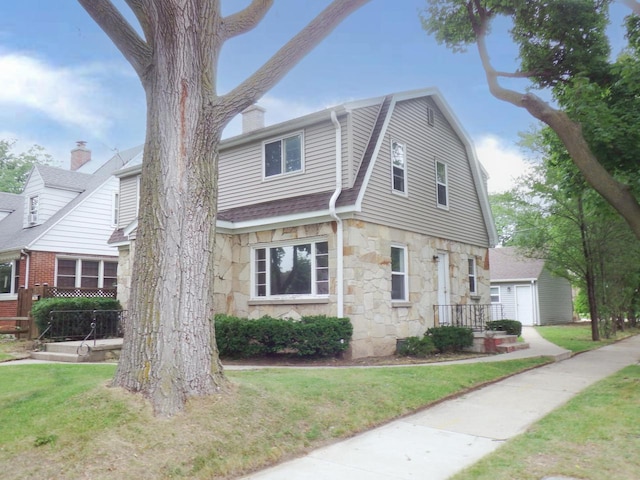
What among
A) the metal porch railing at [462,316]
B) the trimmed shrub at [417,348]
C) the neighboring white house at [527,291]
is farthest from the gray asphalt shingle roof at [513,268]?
the trimmed shrub at [417,348]

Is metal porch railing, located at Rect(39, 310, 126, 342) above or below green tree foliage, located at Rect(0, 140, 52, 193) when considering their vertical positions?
below

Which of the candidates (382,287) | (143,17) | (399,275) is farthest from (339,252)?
(143,17)

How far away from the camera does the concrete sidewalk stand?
175 inches

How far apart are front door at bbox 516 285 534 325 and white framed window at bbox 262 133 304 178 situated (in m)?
19.7

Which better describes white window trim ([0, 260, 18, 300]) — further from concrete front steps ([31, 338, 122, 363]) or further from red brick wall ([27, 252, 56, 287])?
concrete front steps ([31, 338, 122, 363])

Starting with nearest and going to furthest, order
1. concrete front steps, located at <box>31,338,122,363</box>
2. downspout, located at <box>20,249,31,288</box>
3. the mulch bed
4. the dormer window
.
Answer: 1. the mulch bed
2. concrete front steps, located at <box>31,338,122,363</box>
3. downspout, located at <box>20,249,31,288</box>
4. the dormer window

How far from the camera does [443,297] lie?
46.9ft

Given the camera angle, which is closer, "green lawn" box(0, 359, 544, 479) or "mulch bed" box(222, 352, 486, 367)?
"green lawn" box(0, 359, 544, 479)

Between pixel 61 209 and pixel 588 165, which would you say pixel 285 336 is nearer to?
pixel 588 165

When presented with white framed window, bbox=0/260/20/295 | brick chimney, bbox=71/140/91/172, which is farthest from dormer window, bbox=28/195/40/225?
brick chimney, bbox=71/140/91/172

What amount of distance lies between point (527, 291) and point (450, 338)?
1761 cm

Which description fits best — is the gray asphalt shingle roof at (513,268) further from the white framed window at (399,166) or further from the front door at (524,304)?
the white framed window at (399,166)

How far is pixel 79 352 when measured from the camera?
10.8m

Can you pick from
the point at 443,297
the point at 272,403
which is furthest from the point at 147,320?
the point at 443,297
